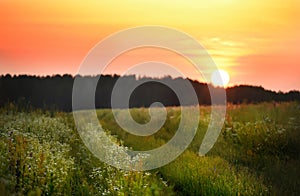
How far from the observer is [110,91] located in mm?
37031

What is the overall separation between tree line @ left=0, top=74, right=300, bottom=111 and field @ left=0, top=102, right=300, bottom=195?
6.64 m

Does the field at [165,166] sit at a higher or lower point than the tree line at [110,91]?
lower

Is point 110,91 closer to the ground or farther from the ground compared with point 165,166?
farther from the ground

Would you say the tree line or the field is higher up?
the tree line

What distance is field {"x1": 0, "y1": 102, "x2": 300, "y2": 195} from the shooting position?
1014 cm

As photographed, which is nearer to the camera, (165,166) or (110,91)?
(165,166)

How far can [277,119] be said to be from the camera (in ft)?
61.1

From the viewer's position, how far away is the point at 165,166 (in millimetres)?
14156

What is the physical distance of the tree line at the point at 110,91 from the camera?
2702 centimetres

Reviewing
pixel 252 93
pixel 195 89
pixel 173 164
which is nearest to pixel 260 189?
pixel 173 164

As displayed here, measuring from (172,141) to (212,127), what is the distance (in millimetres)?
1706

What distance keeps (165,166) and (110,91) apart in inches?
916

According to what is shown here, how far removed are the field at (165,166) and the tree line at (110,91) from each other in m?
6.64

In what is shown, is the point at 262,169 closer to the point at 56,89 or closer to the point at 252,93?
the point at 252,93
